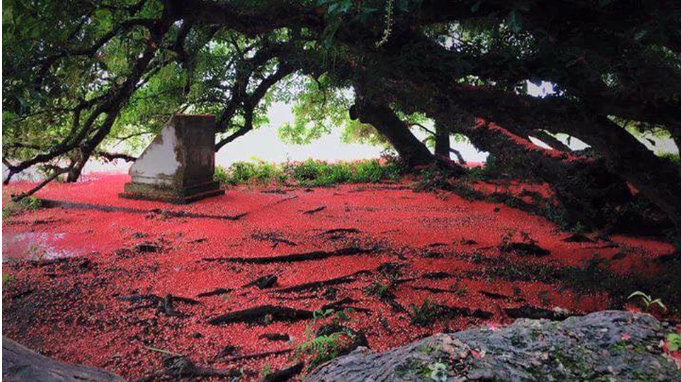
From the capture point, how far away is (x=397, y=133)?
37.1 ft

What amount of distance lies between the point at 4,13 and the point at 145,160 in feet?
17.2

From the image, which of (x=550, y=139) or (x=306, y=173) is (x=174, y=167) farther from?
(x=550, y=139)

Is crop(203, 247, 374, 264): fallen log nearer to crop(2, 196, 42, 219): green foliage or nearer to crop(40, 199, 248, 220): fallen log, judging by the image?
crop(40, 199, 248, 220): fallen log

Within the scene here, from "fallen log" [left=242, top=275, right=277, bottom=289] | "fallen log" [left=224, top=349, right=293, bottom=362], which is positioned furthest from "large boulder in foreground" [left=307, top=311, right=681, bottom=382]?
"fallen log" [left=242, top=275, right=277, bottom=289]

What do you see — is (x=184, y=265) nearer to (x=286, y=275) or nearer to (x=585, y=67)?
(x=286, y=275)

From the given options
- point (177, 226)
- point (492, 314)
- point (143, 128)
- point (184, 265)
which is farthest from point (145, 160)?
point (492, 314)

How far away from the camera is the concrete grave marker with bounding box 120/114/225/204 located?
7.55 meters

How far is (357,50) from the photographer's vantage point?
12.4ft

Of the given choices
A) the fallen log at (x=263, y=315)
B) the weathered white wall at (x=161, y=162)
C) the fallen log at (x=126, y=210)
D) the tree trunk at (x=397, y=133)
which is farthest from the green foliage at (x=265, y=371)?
the tree trunk at (x=397, y=133)

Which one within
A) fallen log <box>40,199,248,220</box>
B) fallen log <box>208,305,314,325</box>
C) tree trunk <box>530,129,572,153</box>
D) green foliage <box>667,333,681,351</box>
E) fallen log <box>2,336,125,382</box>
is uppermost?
tree trunk <box>530,129,572,153</box>

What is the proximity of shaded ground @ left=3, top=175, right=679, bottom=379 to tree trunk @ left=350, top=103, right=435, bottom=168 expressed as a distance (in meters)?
4.17

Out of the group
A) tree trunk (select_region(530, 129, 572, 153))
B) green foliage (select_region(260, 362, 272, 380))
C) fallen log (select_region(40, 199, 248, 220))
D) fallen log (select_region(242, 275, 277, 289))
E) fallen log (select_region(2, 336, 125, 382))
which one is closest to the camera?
→ fallen log (select_region(2, 336, 125, 382))

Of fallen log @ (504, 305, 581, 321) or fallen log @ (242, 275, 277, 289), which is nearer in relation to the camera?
fallen log @ (504, 305, 581, 321)

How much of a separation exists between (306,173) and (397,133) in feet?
7.81
